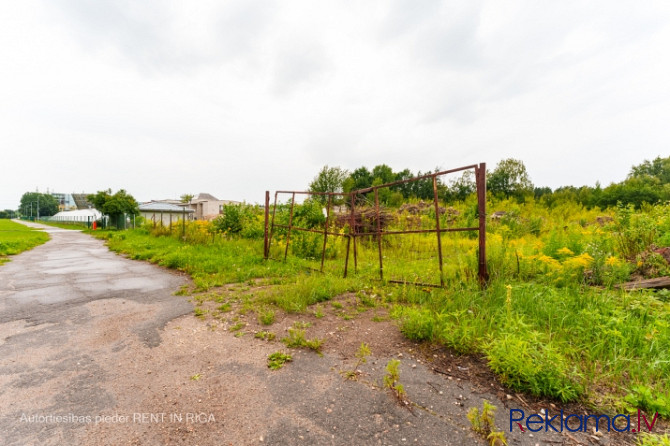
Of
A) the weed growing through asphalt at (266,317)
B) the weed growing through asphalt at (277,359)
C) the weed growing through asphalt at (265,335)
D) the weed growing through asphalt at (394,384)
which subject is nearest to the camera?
the weed growing through asphalt at (394,384)

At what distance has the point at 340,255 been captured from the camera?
8.19 meters

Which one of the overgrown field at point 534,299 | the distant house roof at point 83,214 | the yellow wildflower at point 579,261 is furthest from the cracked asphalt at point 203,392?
the distant house roof at point 83,214

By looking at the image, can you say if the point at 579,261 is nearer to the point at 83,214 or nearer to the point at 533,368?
the point at 533,368

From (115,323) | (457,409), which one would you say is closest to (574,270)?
(457,409)

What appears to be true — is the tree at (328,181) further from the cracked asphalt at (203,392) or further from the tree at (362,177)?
the cracked asphalt at (203,392)

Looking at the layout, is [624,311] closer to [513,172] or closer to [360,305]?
[360,305]

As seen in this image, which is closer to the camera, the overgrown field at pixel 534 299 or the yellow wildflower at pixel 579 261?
Answer: the overgrown field at pixel 534 299

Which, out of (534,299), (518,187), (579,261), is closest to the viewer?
(534,299)

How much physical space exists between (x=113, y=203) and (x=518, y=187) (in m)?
40.1

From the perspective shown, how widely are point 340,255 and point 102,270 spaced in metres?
6.18

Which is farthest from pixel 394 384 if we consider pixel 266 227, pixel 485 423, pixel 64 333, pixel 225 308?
pixel 266 227

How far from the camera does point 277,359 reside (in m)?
2.66

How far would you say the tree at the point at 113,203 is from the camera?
22875mm

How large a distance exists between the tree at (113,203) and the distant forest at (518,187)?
72.2 feet
